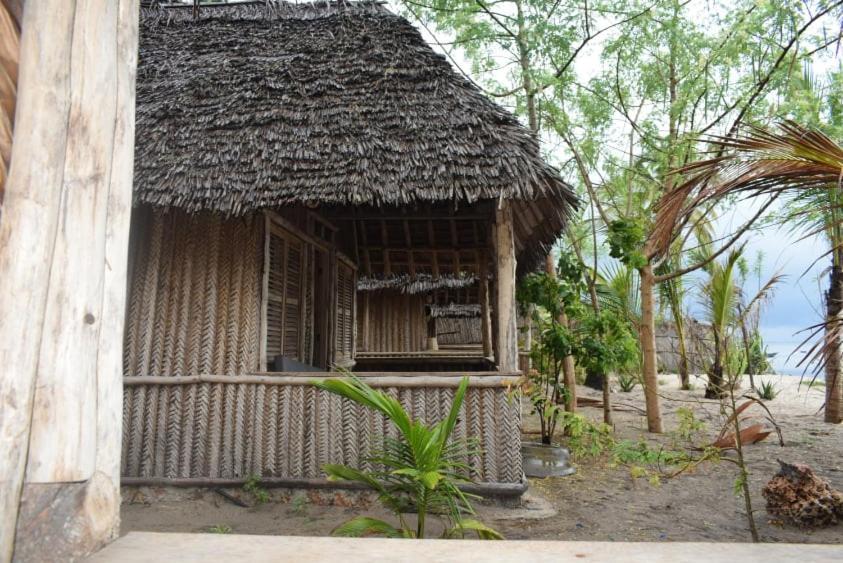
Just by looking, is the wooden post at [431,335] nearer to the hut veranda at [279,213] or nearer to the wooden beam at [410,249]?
the wooden beam at [410,249]

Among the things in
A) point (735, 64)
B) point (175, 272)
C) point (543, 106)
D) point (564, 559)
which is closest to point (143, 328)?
point (175, 272)

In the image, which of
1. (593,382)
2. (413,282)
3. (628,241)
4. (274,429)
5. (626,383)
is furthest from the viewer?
(593,382)

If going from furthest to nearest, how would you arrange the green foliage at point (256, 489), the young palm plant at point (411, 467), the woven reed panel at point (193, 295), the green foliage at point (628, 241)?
1. the green foliage at point (628, 241)
2. the woven reed panel at point (193, 295)
3. the green foliage at point (256, 489)
4. the young palm plant at point (411, 467)

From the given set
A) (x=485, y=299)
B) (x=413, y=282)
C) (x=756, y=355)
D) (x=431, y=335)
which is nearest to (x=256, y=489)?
(x=485, y=299)

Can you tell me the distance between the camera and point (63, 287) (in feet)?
4.25

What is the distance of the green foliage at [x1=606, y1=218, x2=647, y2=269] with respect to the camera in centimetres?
617

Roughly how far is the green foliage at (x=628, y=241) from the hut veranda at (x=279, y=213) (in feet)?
3.53

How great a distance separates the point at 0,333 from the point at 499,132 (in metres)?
3.75

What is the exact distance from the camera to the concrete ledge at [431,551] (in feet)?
3.79

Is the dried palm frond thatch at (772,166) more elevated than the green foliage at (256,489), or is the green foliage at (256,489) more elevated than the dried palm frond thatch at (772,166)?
the dried palm frond thatch at (772,166)

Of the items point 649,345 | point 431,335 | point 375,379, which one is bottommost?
point 375,379

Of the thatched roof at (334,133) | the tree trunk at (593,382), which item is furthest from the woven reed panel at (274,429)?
the tree trunk at (593,382)

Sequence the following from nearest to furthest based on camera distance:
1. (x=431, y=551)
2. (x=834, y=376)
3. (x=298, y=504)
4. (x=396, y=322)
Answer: (x=431, y=551)
(x=298, y=504)
(x=834, y=376)
(x=396, y=322)

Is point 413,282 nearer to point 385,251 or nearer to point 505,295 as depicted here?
point 385,251
